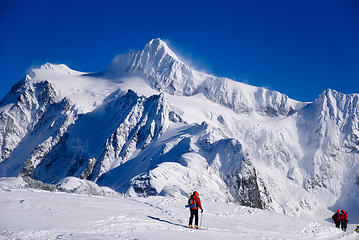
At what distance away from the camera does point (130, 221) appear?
19422 millimetres

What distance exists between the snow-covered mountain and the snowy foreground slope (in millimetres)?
64896

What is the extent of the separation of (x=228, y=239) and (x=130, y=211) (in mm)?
6426

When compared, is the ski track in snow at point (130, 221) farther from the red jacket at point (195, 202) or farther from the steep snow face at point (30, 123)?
the steep snow face at point (30, 123)

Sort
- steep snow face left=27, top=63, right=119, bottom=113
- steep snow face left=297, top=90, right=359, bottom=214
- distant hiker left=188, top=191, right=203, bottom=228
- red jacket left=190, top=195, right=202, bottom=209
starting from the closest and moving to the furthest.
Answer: distant hiker left=188, top=191, right=203, bottom=228, red jacket left=190, top=195, right=202, bottom=209, steep snow face left=297, top=90, right=359, bottom=214, steep snow face left=27, top=63, right=119, bottom=113

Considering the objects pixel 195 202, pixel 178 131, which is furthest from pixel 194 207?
pixel 178 131

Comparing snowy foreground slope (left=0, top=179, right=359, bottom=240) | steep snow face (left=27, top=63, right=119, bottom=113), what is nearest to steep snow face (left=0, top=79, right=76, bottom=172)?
steep snow face (left=27, top=63, right=119, bottom=113)

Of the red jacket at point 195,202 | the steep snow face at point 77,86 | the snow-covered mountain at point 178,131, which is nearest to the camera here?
the red jacket at point 195,202

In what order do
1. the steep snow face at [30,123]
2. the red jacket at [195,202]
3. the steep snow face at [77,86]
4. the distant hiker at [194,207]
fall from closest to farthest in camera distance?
the distant hiker at [194,207], the red jacket at [195,202], the steep snow face at [30,123], the steep snow face at [77,86]

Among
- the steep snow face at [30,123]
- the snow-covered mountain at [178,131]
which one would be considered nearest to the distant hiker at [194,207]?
the snow-covered mountain at [178,131]

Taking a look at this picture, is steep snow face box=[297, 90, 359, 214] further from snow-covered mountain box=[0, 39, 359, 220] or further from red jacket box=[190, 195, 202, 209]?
red jacket box=[190, 195, 202, 209]

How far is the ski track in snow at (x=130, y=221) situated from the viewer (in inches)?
645

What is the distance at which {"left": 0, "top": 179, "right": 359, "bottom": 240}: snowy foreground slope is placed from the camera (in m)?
16.4

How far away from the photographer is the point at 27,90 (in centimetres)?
16450

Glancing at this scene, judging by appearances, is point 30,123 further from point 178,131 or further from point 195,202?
point 195,202
